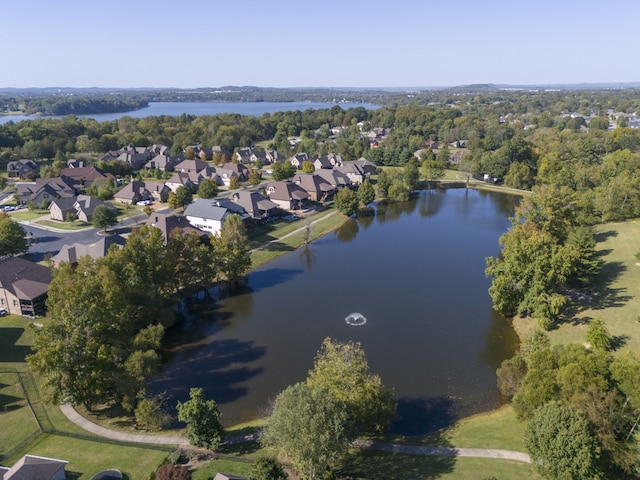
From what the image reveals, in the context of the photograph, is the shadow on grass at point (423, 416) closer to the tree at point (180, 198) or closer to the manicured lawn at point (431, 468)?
the manicured lawn at point (431, 468)

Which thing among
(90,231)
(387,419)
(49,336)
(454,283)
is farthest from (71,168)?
(387,419)

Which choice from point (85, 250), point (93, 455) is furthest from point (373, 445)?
→ point (85, 250)

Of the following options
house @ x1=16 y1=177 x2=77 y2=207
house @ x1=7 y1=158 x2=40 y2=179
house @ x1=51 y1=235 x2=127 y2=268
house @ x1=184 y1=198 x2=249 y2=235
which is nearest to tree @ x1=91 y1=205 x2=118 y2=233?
house @ x1=184 y1=198 x2=249 y2=235

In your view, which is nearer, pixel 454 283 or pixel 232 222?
pixel 454 283

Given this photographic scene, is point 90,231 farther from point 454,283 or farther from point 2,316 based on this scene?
point 454,283

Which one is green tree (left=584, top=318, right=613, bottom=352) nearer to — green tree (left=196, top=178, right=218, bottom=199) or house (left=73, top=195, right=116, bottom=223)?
green tree (left=196, top=178, right=218, bottom=199)

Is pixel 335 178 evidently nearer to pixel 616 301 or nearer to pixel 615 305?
pixel 616 301
